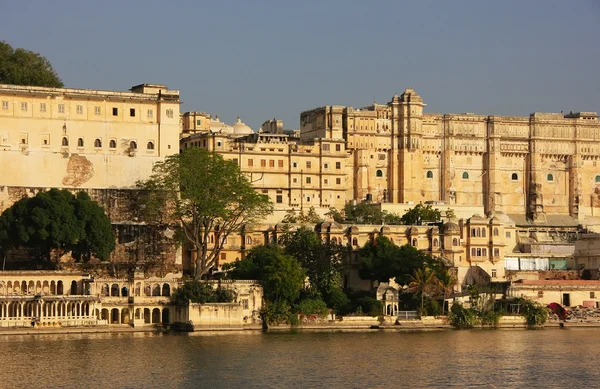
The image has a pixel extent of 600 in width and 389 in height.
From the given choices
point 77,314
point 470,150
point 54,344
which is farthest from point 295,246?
point 470,150

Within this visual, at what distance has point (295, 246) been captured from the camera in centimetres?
6519

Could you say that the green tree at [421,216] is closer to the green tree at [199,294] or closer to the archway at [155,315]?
the green tree at [199,294]

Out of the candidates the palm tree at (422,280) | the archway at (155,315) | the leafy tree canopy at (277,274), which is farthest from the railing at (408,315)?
the archway at (155,315)

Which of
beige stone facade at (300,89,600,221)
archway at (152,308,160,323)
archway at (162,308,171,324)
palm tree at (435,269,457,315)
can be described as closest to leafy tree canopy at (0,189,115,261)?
archway at (152,308,160,323)

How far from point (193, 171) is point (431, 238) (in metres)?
12.5

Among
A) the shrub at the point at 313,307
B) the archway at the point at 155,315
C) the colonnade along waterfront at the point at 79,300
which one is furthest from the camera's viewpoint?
the shrub at the point at 313,307

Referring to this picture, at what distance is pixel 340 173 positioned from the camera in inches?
3332

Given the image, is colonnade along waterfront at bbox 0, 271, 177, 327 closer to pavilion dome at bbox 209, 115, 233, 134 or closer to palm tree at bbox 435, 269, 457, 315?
palm tree at bbox 435, 269, 457, 315

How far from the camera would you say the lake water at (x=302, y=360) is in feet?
140

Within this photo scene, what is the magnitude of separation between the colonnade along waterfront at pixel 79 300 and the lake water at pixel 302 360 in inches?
93.3

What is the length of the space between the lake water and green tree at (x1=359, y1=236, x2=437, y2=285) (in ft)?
22.0

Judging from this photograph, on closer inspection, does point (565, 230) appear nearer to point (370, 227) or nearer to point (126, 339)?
point (370, 227)

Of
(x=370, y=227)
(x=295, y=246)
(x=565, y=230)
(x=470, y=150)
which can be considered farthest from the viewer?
(x=470, y=150)

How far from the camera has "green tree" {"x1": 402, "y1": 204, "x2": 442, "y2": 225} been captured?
77.2 meters
